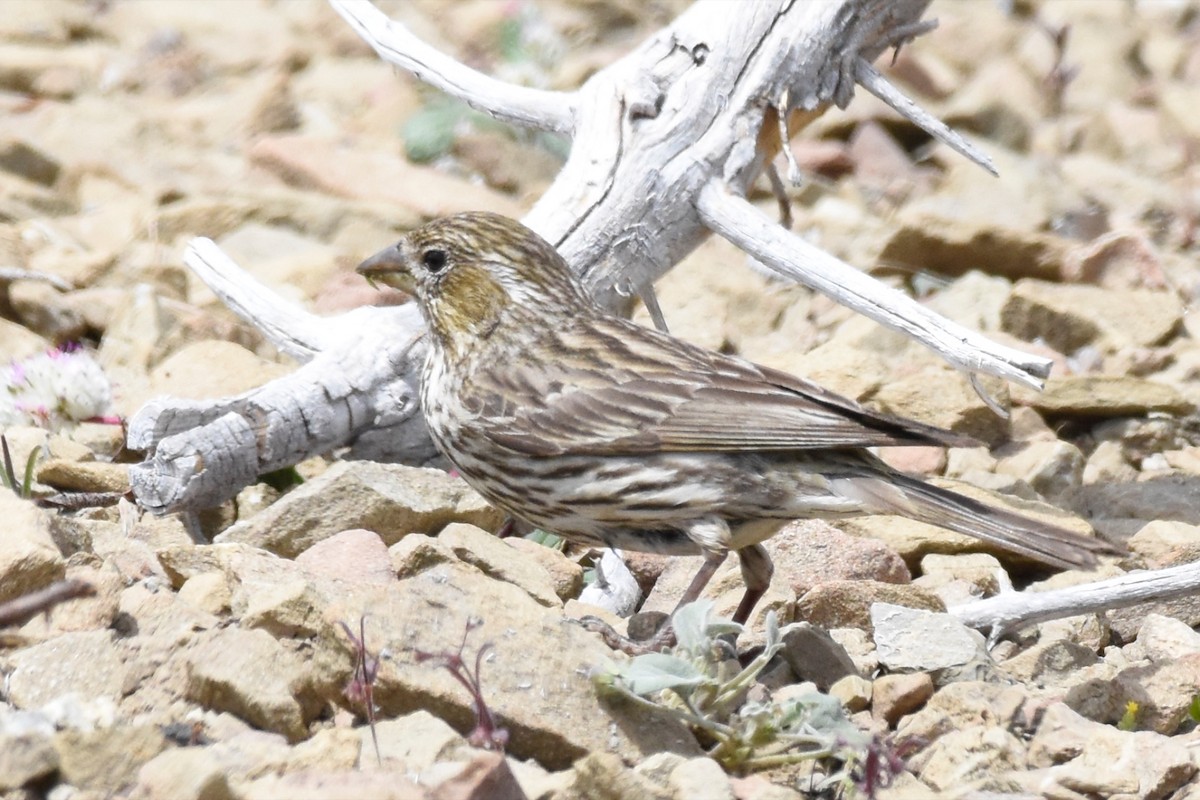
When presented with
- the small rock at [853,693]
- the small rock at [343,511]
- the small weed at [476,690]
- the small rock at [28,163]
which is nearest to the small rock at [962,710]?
the small rock at [853,693]

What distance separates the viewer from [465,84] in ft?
21.4

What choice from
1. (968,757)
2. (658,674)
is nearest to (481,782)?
(658,674)

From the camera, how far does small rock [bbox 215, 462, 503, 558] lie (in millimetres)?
5469

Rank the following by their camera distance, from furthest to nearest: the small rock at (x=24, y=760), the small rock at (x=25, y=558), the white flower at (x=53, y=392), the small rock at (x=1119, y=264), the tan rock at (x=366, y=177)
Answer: the tan rock at (x=366, y=177), the small rock at (x=1119, y=264), the white flower at (x=53, y=392), the small rock at (x=25, y=558), the small rock at (x=24, y=760)

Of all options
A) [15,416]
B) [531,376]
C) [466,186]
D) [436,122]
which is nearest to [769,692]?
[531,376]

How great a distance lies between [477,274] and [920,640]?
1.89 metres

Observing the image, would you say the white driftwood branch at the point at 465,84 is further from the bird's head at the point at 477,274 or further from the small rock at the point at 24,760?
the small rock at the point at 24,760

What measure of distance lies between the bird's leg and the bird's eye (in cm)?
140

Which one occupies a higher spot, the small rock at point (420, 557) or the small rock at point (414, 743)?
the small rock at point (420, 557)

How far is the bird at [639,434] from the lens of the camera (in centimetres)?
516

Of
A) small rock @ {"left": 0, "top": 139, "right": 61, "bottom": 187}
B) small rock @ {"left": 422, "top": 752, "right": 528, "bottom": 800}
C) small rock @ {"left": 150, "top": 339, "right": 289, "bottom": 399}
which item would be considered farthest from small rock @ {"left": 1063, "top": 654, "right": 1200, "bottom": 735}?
small rock @ {"left": 0, "top": 139, "right": 61, "bottom": 187}

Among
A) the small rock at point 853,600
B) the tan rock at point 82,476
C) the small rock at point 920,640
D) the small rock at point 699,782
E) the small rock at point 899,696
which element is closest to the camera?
the small rock at point 699,782

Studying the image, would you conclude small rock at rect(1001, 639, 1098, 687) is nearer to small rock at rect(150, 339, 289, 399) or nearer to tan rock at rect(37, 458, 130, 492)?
tan rock at rect(37, 458, 130, 492)

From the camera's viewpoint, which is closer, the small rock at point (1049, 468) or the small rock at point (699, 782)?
the small rock at point (699, 782)
